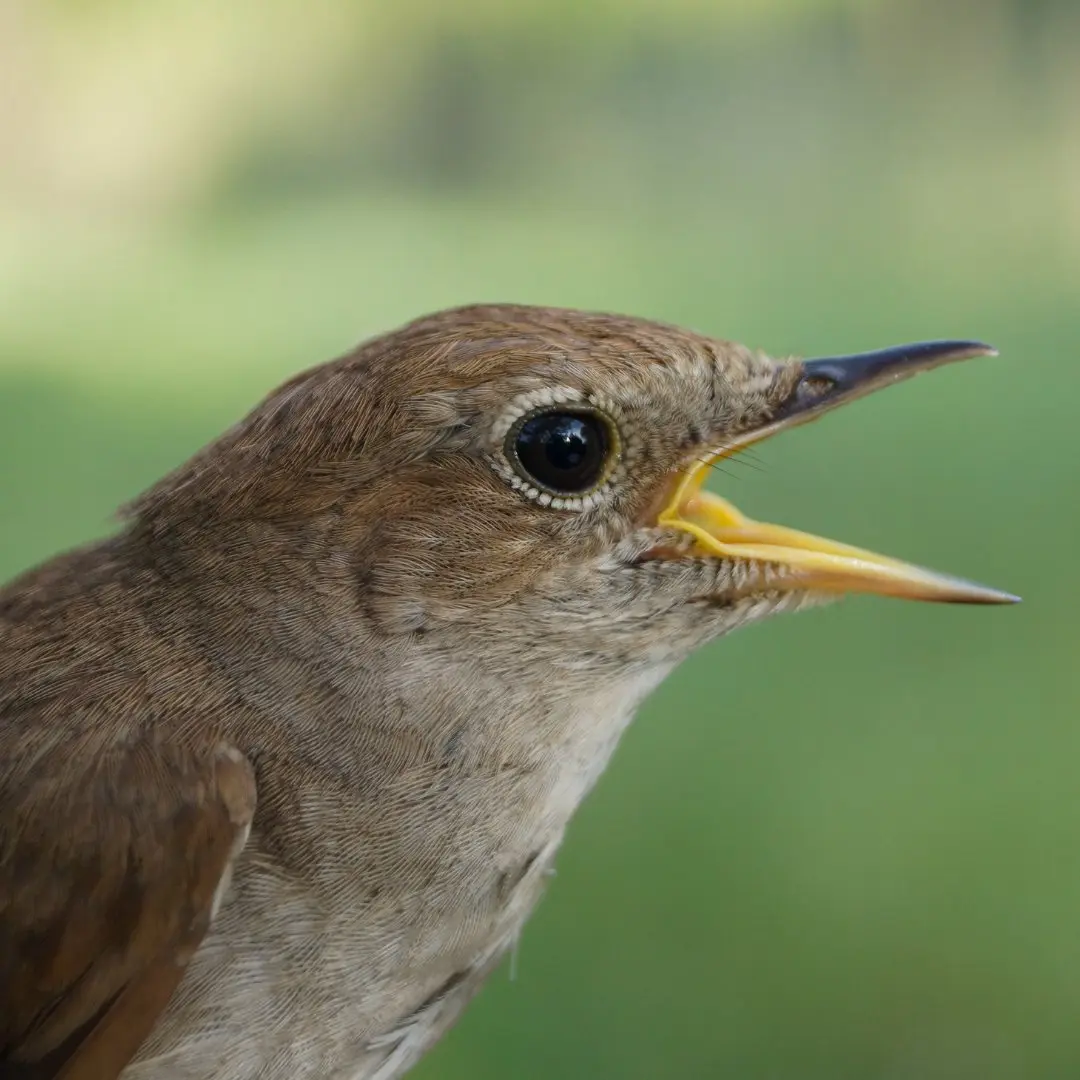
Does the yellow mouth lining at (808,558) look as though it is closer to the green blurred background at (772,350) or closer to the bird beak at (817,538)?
the bird beak at (817,538)

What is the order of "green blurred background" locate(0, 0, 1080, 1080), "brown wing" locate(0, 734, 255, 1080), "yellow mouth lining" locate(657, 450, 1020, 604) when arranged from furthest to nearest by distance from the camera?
"green blurred background" locate(0, 0, 1080, 1080), "yellow mouth lining" locate(657, 450, 1020, 604), "brown wing" locate(0, 734, 255, 1080)

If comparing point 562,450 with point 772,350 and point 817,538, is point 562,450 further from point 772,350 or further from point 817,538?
point 772,350

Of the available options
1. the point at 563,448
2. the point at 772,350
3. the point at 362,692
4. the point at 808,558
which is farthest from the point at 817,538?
the point at 772,350

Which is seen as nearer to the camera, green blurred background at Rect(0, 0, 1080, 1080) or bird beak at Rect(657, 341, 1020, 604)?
bird beak at Rect(657, 341, 1020, 604)

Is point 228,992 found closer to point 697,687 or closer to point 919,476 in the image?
point 697,687

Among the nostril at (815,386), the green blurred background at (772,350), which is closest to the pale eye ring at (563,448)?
the nostril at (815,386)

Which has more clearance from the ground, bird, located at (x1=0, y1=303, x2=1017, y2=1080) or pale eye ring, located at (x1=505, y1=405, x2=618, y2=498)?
pale eye ring, located at (x1=505, y1=405, x2=618, y2=498)

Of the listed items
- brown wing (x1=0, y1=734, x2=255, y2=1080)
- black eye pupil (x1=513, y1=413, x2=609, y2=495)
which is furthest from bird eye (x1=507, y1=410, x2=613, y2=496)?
brown wing (x1=0, y1=734, x2=255, y2=1080)

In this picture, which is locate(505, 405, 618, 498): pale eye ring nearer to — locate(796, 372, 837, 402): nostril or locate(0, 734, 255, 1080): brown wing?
locate(796, 372, 837, 402): nostril
